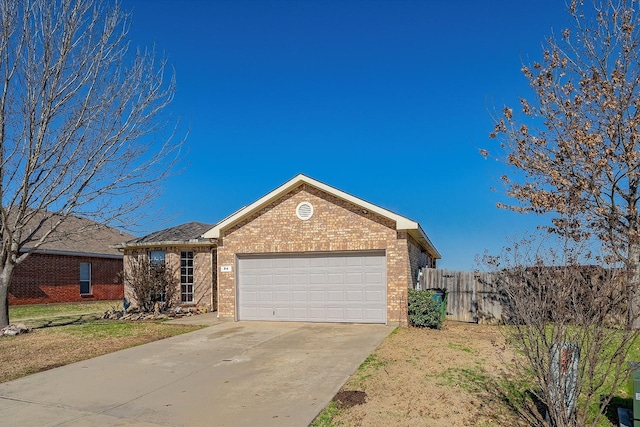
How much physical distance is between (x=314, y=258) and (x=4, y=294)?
951 cm

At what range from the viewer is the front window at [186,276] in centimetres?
1892

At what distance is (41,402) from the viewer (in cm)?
700

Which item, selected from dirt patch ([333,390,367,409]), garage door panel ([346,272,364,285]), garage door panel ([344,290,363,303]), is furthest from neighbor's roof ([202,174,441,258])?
dirt patch ([333,390,367,409])

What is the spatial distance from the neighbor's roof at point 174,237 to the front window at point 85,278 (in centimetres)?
797

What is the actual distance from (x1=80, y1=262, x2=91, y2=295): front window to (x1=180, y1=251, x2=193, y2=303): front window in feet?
35.7

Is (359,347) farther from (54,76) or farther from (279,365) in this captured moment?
(54,76)

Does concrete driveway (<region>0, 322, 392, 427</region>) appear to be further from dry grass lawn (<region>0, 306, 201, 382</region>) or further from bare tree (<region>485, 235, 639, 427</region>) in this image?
bare tree (<region>485, 235, 639, 427</region>)

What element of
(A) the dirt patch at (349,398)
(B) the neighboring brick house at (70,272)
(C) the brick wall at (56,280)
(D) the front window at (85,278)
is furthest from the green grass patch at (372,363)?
(D) the front window at (85,278)

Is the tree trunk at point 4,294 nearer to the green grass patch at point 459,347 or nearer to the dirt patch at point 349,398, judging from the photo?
the dirt patch at point 349,398

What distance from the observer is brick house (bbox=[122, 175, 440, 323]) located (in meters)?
13.7

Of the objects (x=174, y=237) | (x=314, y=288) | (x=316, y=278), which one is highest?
(x=174, y=237)

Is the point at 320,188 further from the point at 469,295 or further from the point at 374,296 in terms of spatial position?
the point at 469,295

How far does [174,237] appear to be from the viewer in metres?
19.3

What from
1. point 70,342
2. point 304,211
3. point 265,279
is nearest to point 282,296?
point 265,279
